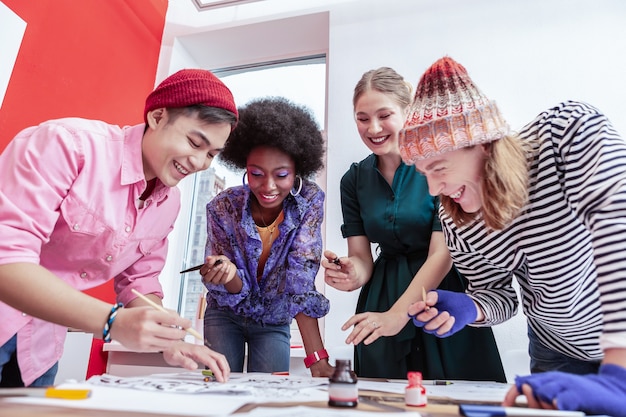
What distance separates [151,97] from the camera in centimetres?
115

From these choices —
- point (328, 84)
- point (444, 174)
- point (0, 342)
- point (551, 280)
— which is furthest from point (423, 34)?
point (0, 342)

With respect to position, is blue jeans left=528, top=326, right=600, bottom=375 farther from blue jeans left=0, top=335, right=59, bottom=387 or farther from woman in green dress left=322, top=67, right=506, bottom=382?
blue jeans left=0, top=335, right=59, bottom=387

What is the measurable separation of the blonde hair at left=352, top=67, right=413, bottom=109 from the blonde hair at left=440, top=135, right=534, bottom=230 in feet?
1.83

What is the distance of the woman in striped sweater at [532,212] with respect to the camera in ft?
2.31

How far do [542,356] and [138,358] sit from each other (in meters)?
1.88

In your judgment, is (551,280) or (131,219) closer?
(551,280)

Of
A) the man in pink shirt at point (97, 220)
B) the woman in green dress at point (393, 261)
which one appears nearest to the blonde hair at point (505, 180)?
the woman in green dress at point (393, 261)

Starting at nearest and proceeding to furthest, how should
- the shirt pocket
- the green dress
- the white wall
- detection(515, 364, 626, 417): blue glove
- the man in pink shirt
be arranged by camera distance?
detection(515, 364, 626, 417): blue glove < the man in pink shirt < the shirt pocket < the green dress < the white wall

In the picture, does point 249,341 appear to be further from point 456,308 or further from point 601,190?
point 601,190

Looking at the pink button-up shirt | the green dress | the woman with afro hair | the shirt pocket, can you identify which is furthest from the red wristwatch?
the shirt pocket

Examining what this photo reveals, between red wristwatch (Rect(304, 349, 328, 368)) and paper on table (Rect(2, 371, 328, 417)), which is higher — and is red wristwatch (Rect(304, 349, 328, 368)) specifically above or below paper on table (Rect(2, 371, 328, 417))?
above

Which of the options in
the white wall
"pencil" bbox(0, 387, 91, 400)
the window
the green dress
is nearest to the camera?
"pencil" bbox(0, 387, 91, 400)

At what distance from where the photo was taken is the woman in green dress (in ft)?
3.92

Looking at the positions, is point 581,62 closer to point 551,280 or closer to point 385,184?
point 385,184
